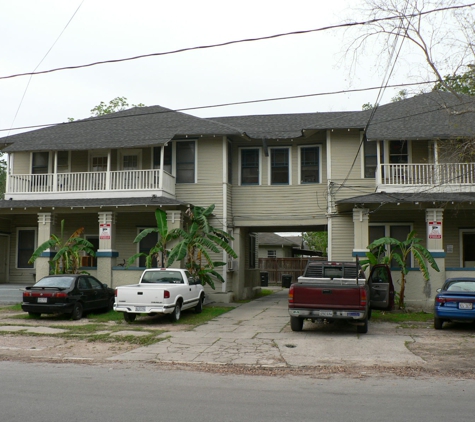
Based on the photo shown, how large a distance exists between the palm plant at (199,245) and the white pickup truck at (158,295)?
1.49 m

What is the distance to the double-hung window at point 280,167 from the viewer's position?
23547mm

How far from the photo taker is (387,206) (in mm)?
19812

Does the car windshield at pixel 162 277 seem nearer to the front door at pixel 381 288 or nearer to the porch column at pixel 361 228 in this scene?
the front door at pixel 381 288

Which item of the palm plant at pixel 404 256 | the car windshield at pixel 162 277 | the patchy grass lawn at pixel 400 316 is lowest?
the patchy grass lawn at pixel 400 316

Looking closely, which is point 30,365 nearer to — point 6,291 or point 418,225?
point 6,291

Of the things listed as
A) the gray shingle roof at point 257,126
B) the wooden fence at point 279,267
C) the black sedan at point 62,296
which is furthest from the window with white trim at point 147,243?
the wooden fence at point 279,267

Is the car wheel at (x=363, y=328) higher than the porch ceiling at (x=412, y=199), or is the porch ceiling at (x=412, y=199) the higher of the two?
the porch ceiling at (x=412, y=199)

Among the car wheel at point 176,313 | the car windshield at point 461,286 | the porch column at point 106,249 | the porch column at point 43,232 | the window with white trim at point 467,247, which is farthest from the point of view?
the porch column at point 43,232

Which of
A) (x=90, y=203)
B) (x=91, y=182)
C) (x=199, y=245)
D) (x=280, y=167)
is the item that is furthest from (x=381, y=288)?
(x=91, y=182)

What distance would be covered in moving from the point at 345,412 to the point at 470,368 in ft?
15.0

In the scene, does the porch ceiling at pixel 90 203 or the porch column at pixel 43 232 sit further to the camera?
the porch column at pixel 43 232

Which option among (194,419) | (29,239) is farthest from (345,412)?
(29,239)

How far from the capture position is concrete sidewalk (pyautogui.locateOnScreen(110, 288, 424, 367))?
11.0 m

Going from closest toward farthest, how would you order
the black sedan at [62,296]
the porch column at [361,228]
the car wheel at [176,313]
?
the car wheel at [176,313]
the black sedan at [62,296]
the porch column at [361,228]
